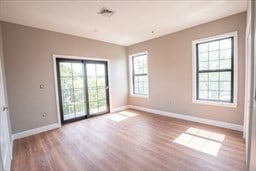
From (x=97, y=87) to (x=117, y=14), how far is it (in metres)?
2.63

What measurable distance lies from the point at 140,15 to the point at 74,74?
8.44 feet

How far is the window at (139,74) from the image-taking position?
16.8 ft

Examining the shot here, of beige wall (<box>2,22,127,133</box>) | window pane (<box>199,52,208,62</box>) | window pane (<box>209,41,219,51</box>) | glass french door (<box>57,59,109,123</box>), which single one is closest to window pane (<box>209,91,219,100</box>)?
window pane (<box>199,52,208,62</box>)

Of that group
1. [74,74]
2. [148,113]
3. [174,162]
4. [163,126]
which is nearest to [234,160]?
[174,162]

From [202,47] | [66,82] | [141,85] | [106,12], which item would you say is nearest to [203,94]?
[202,47]

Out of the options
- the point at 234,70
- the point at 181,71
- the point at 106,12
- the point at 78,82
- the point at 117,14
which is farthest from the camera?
the point at 78,82

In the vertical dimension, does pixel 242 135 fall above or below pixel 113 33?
below

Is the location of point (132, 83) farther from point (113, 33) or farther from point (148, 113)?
point (113, 33)

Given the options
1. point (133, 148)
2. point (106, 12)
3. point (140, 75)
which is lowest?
point (133, 148)

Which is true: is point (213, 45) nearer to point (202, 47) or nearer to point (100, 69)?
point (202, 47)

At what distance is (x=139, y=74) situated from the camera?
5352 millimetres

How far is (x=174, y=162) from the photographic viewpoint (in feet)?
6.75

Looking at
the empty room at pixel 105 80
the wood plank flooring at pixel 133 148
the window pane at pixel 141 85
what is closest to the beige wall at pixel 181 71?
the empty room at pixel 105 80

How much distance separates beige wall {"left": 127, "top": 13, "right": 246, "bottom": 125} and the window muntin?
0.20m
